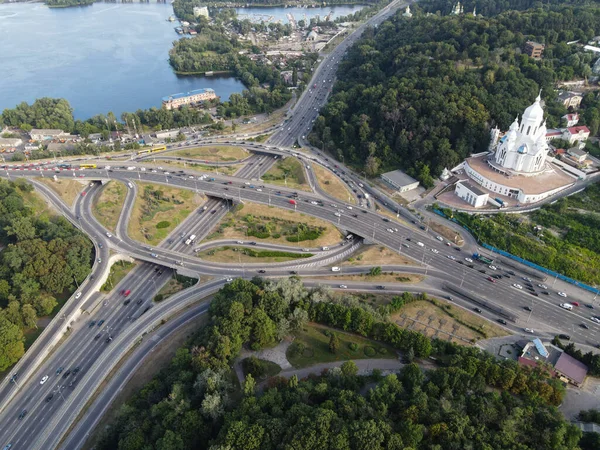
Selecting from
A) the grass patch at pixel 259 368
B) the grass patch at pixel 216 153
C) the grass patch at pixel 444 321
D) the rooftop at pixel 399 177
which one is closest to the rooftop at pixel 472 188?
the rooftop at pixel 399 177

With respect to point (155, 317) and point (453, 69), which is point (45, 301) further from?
point (453, 69)

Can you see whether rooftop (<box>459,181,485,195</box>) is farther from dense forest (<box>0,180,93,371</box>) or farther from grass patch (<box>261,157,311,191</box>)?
dense forest (<box>0,180,93,371</box>)

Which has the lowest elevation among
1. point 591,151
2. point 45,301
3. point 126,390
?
point 126,390

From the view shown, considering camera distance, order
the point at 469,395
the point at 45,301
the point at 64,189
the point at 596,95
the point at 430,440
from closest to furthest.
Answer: the point at 430,440, the point at 469,395, the point at 45,301, the point at 64,189, the point at 596,95

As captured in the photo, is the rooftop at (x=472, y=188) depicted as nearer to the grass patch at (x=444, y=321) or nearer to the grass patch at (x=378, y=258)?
the grass patch at (x=378, y=258)

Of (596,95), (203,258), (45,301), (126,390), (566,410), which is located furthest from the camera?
(596,95)

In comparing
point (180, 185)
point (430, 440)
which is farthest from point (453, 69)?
point (430, 440)

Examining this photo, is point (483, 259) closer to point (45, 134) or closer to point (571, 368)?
point (571, 368)

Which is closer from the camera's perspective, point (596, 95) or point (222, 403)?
point (222, 403)

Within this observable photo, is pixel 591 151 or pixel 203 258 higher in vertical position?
pixel 591 151
